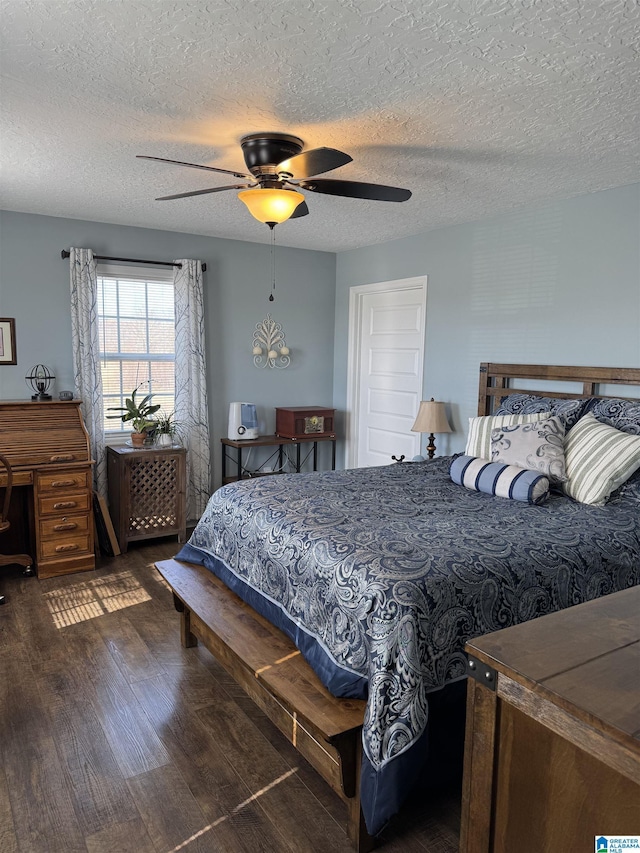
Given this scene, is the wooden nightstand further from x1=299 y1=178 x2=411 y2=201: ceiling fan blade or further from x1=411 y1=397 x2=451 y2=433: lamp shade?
x1=299 y1=178 x2=411 y2=201: ceiling fan blade

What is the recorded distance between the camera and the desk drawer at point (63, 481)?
12.7 feet

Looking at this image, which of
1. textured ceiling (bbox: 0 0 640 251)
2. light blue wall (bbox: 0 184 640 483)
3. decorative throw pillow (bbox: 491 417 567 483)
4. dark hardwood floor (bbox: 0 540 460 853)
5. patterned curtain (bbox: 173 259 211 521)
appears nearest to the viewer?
textured ceiling (bbox: 0 0 640 251)

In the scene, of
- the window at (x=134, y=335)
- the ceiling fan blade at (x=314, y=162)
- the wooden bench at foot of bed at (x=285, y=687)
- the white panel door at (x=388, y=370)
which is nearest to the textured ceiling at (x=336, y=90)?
the ceiling fan blade at (x=314, y=162)

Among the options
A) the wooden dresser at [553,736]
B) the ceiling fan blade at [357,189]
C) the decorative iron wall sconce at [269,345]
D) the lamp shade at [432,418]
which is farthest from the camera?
the decorative iron wall sconce at [269,345]

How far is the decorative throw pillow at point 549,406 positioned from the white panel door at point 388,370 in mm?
1130

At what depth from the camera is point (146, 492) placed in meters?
4.52

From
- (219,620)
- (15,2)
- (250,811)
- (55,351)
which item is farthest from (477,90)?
(55,351)

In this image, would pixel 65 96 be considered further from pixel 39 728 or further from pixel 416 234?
pixel 416 234

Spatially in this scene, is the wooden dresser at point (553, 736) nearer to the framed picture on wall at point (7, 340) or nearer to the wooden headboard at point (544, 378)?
the wooden headboard at point (544, 378)

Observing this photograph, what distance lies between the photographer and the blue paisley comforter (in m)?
1.79

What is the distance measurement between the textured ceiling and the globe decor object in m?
1.32

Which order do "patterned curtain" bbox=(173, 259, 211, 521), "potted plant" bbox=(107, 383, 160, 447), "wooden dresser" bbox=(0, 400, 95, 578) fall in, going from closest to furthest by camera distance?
"wooden dresser" bbox=(0, 400, 95, 578) < "potted plant" bbox=(107, 383, 160, 447) < "patterned curtain" bbox=(173, 259, 211, 521)

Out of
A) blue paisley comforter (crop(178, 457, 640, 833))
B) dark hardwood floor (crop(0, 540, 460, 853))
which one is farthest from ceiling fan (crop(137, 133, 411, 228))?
dark hardwood floor (crop(0, 540, 460, 853))

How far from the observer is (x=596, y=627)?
4.04 feet
